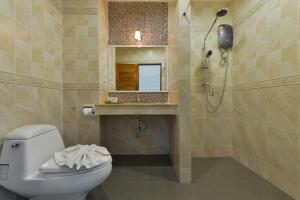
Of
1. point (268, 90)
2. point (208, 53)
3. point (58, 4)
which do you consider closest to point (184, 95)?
point (268, 90)

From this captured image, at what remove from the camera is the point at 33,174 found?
1.26 metres

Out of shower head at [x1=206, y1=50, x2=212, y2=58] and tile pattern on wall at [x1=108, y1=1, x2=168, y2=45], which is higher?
tile pattern on wall at [x1=108, y1=1, x2=168, y2=45]

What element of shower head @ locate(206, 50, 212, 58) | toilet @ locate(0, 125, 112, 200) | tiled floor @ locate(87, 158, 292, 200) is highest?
shower head @ locate(206, 50, 212, 58)

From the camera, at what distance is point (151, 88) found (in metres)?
2.74

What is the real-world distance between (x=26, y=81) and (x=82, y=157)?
35.1 inches

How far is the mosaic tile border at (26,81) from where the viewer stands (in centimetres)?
137

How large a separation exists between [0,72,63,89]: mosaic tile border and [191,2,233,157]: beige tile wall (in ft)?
6.31

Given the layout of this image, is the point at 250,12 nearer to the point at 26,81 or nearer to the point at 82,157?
the point at 82,157

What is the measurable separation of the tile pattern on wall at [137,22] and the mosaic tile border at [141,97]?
0.78 metres

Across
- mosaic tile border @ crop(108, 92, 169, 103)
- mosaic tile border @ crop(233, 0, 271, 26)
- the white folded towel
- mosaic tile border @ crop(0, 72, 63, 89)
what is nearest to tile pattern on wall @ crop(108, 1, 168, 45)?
mosaic tile border @ crop(108, 92, 169, 103)

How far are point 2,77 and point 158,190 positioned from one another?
65.8 inches

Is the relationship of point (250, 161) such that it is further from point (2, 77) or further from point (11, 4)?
point (11, 4)

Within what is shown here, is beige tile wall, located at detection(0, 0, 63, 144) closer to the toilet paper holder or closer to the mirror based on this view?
the toilet paper holder

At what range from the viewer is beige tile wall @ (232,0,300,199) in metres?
1.64
